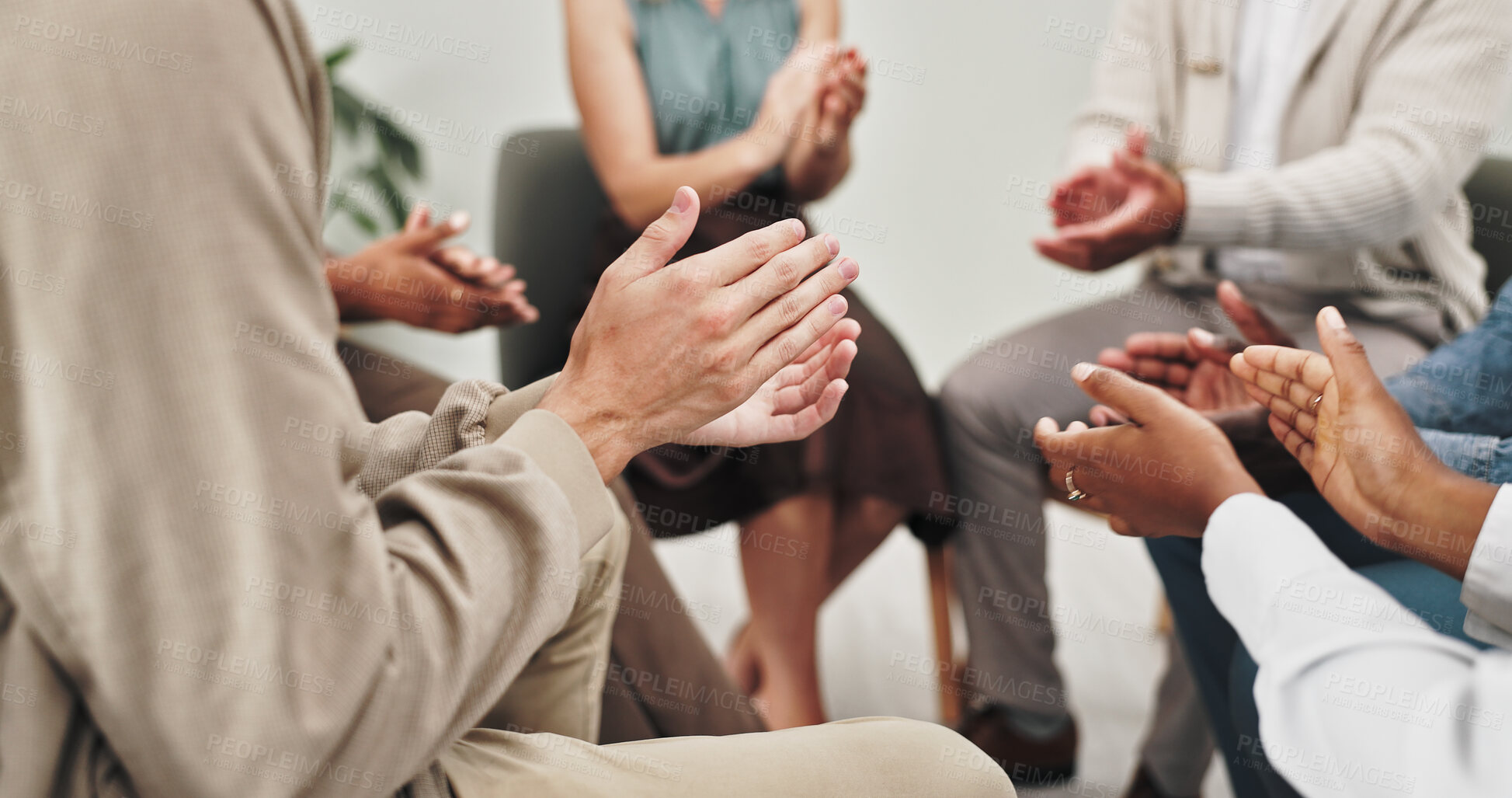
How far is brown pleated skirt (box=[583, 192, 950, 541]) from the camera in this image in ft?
3.53

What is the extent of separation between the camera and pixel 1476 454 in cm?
54

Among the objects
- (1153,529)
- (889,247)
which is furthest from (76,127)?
(889,247)

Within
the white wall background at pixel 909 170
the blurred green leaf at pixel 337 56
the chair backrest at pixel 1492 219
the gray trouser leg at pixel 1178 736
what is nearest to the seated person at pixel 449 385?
the gray trouser leg at pixel 1178 736

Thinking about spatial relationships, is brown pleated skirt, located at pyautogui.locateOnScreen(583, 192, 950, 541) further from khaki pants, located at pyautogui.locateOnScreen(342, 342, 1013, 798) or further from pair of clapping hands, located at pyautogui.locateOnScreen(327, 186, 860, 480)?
pair of clapping hands, located at pyautogui.locateOnScreen(327, 186, 860, 480)

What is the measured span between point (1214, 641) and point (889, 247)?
1251mm

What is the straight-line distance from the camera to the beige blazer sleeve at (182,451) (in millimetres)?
341

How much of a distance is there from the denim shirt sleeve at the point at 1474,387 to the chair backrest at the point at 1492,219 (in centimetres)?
21

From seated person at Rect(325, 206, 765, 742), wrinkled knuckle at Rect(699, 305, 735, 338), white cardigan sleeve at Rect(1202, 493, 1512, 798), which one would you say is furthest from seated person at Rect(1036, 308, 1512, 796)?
seated person at Rect(325, 206, 765, 742)

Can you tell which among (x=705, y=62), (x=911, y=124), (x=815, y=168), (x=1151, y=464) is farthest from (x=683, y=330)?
(x=911, y=124)

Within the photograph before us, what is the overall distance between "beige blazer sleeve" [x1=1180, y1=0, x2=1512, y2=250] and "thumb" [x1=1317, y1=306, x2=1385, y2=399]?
11.8 inches

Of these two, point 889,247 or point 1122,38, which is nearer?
point 1122,38

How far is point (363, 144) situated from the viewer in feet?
5.84

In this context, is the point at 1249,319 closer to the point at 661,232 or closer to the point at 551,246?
the point at 661,232

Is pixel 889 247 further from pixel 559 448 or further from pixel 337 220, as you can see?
pixel 559 448
